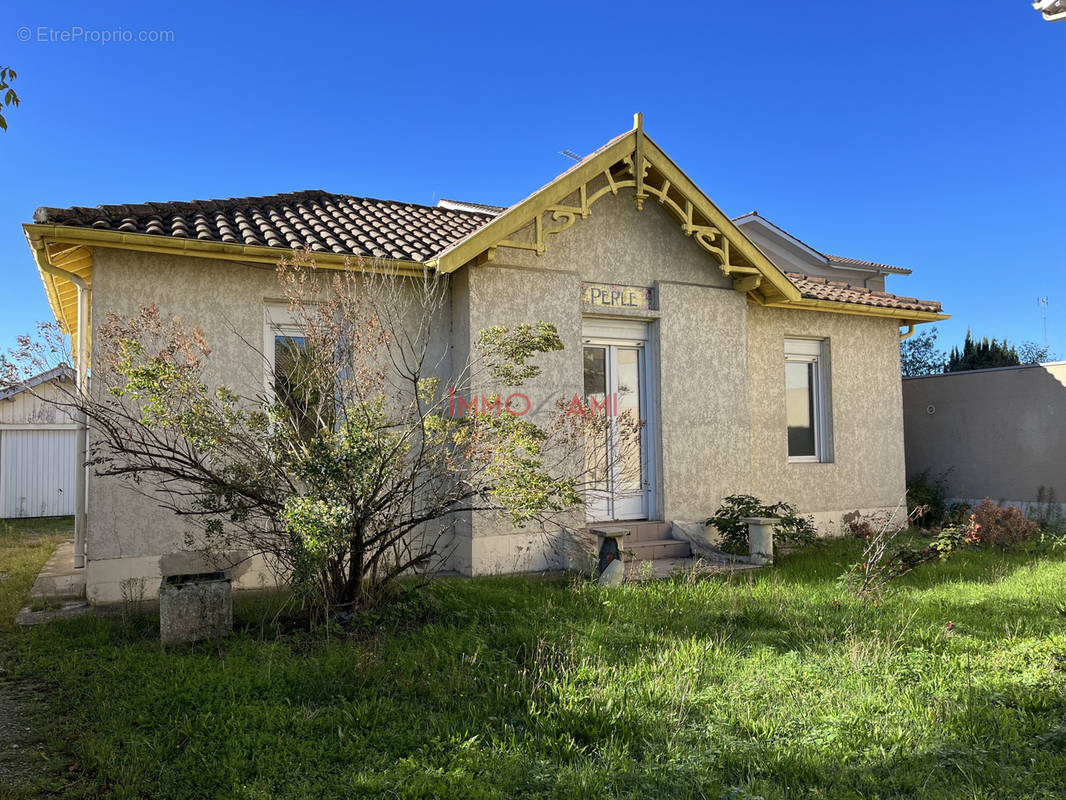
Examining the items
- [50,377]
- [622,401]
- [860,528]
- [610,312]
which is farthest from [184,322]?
[860,528]

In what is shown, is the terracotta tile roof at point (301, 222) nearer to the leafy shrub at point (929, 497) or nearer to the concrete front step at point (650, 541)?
the concrete front step at point (650, 541)

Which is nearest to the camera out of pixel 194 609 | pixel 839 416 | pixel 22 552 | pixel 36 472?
pixel 194 609

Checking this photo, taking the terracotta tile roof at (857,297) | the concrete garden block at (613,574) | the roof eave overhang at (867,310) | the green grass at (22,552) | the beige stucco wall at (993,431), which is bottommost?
the green grass at (22,552)

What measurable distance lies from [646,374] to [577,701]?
248 inches

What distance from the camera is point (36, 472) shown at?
60.8 feet

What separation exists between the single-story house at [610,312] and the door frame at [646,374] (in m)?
0.02

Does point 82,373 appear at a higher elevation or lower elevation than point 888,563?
higher

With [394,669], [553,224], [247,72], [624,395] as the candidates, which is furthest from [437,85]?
[394,669]

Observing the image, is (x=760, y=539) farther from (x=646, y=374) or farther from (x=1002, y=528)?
(x=1002, y=528)

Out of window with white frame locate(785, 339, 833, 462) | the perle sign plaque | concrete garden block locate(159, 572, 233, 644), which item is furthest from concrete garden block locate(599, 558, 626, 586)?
window with white frame locate(785, 339, 833, 462)

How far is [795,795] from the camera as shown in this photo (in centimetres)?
351

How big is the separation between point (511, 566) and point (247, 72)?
827cm

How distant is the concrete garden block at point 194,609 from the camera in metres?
5.82

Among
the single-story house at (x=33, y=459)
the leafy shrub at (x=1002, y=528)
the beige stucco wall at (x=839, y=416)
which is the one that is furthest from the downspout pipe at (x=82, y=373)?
the leafy shrub at (x=1002, y=528)
